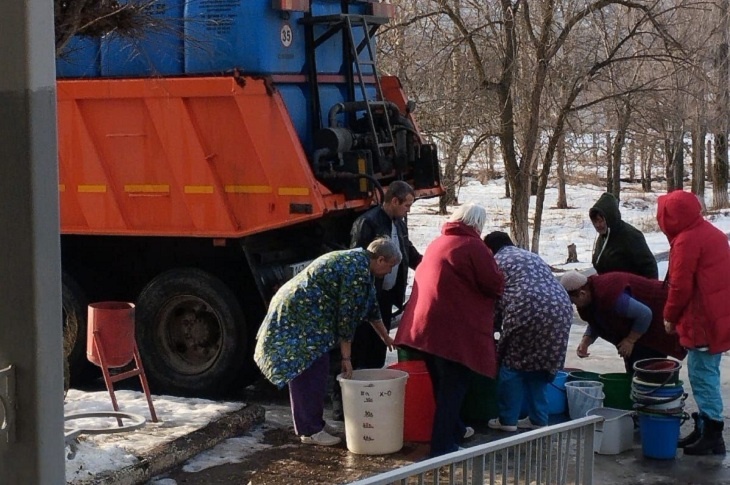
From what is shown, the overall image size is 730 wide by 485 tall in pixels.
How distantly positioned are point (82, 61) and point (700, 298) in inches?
186

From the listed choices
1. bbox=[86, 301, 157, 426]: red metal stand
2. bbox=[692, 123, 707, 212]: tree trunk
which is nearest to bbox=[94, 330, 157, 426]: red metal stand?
bbox=[86, 301, 157, 426]: red metal stand

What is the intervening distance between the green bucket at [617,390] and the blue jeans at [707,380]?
1.75 ft

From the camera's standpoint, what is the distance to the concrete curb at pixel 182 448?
17.6 ft

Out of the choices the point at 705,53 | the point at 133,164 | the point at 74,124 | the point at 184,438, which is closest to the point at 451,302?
the point at 184,438

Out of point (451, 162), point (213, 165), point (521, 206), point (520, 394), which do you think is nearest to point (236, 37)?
point (213, 165)

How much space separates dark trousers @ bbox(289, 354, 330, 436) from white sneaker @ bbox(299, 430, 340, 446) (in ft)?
0.08

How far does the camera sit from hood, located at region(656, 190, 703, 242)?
6.19m

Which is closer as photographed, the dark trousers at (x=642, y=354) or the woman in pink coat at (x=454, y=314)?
the woman in pink coat at (x=454, y=314)

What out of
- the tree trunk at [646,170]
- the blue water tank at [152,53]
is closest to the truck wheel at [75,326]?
the blue water tank at [152,53]

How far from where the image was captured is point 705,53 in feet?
45.2

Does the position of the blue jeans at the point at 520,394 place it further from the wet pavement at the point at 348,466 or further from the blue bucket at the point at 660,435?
the blue bucket at the point at 660,435

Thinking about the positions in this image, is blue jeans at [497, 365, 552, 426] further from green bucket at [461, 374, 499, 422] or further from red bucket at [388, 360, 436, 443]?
red bucket at [388, 360, 436, 443]

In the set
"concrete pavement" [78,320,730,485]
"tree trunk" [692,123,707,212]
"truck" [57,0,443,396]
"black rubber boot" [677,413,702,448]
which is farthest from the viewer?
"tree trunk" [692,123,707,212]

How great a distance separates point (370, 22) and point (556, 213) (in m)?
21.3
